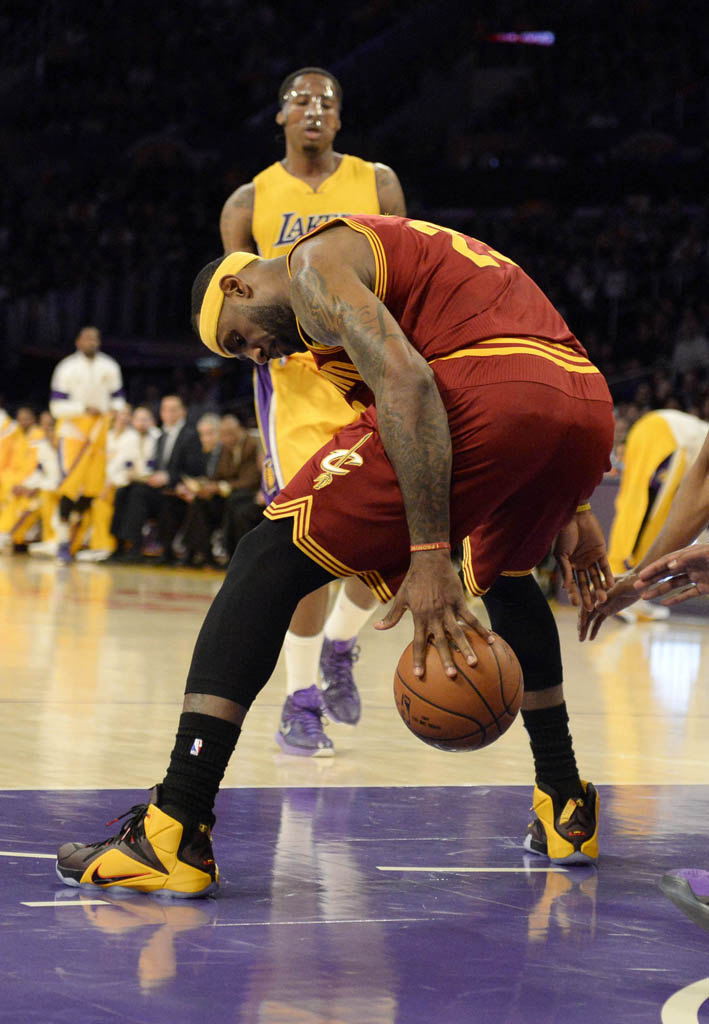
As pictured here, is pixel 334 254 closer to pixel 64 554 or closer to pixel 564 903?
pixel 564 903

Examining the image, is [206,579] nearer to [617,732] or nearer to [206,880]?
[617,732]

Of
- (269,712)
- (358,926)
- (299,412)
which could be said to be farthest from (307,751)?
(358,926)

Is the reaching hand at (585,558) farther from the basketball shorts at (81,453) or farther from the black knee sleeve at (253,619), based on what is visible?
the basketball shorts at (81,453)

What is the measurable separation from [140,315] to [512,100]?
24.1 ft

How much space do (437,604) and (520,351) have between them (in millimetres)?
587

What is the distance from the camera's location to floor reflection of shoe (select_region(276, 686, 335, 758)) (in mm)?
4859

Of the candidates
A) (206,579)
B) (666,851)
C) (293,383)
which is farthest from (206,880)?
(206,579)

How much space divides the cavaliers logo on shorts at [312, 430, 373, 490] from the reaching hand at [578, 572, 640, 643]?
723 millimetres

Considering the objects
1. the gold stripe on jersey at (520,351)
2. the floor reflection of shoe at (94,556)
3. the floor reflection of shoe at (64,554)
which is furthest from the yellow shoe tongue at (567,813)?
the floor reflection of shoe at (94,556)

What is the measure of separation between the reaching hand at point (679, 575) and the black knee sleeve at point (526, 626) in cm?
44

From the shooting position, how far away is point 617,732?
543cm

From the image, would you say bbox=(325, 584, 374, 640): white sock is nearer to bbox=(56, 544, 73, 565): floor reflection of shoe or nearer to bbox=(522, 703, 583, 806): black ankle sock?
bbox=(522, 703, 583, 806): black ankle sock

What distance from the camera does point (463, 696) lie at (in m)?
2.94

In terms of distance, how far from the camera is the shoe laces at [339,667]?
5410 millimetres
